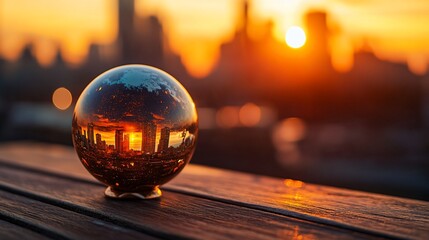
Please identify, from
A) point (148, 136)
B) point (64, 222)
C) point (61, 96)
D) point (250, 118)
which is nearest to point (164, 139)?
point (148, 136)

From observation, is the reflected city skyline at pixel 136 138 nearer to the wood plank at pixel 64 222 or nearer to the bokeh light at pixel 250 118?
the wood plank at pixel 64 222

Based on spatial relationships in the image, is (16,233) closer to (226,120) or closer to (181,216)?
(181,216)

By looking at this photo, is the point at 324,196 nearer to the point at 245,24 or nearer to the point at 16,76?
the point at 16,76

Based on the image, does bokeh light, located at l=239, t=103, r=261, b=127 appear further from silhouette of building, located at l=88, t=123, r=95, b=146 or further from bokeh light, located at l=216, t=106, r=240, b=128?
silhouette of building, located at l=88, t=123, r=95, b=146

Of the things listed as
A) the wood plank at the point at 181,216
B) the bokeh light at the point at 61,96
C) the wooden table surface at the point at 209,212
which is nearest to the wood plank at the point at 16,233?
the wooden table surface at the point at 209,212

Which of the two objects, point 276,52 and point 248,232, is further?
point 276,52

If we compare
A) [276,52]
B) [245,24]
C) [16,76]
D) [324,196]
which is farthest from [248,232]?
[245,24]
